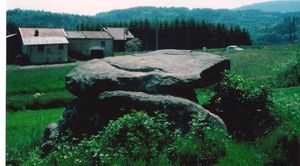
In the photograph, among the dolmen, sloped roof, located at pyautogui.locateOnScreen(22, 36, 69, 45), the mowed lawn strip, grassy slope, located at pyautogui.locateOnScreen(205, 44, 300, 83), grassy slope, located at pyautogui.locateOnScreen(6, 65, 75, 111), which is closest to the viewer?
the dolmen

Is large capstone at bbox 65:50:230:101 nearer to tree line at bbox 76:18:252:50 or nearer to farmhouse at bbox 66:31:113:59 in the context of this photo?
farmhouse at bbox 66:31:113:59

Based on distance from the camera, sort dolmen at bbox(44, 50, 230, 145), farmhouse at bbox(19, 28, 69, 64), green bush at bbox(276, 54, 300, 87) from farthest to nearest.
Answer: farmhouse at bbox(19, 28, 69, 64) < green bush at bbox(276, 54, 300, 87) < dolmen at bbox(44, 50, 230, 145)

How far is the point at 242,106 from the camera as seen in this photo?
11.7 m

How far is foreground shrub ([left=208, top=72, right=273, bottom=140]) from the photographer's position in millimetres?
11258

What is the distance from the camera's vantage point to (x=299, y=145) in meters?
10.0

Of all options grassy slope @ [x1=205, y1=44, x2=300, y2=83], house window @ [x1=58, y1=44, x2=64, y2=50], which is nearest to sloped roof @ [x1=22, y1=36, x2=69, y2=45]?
house window @ [x1=58, y1=44, x2=64, y2=50]

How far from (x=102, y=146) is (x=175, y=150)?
4.67 feet

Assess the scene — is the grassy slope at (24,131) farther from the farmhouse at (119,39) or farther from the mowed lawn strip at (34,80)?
the farmhouse at (119,39)

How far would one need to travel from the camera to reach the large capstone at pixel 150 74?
39.3 feet

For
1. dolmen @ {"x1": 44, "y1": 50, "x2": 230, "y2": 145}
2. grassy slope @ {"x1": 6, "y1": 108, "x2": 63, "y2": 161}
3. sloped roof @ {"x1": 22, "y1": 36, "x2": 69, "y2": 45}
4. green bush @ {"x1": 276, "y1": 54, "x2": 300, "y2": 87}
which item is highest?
sloped roof @ {"x1": 22, "y1": 36, "x2": 69, "y2": 45}

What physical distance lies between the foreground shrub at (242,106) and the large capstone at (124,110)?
920 millimetres

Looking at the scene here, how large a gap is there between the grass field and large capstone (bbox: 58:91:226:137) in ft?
A: 3.40
